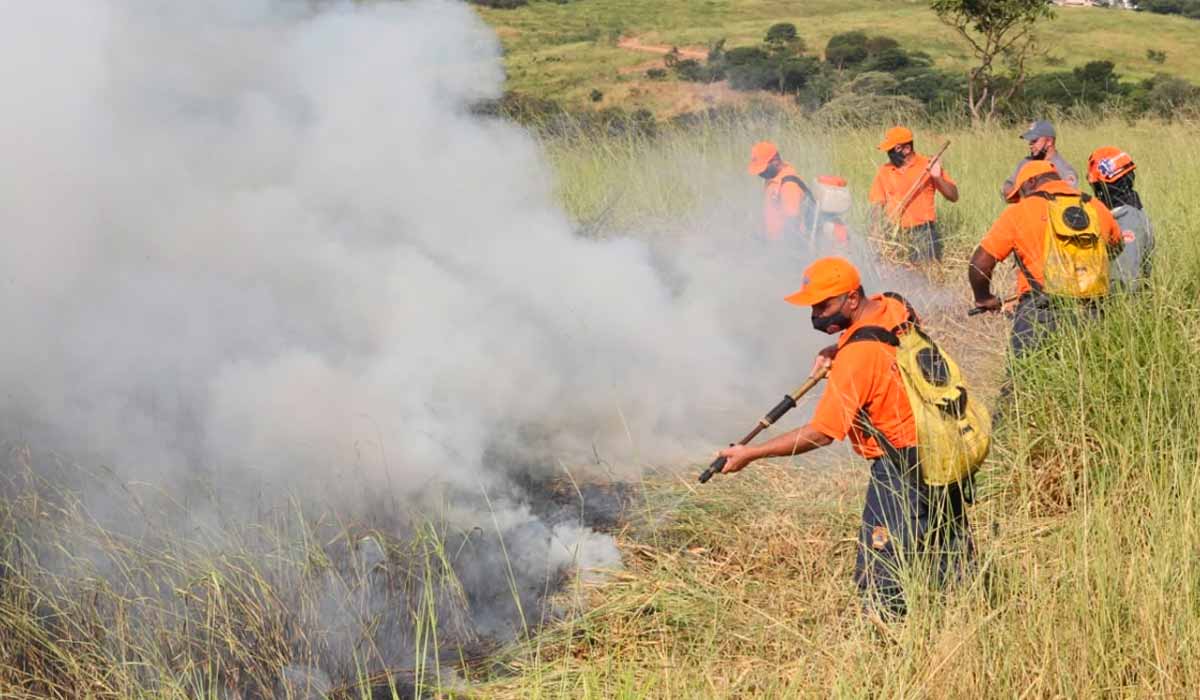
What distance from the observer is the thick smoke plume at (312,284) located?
566 centimetres

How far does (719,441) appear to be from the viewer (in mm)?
7035

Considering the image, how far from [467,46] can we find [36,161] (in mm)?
2478

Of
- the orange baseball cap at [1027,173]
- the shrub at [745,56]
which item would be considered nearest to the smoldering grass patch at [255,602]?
the orange baseball cap at [1027,173]

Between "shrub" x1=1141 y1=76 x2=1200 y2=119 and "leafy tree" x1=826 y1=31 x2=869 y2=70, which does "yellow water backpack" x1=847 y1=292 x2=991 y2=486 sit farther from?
"leafy tree" x1=826 y1=31 x2=869 y2=70

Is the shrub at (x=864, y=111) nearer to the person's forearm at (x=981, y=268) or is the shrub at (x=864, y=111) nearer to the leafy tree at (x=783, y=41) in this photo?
the person's forearm at (x=981, y=268)

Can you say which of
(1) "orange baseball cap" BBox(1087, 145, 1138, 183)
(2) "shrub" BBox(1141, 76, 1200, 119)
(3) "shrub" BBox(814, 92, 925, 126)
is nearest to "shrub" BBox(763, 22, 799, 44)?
(2) "shrub" BBox(1141, 76, 1200, 119)

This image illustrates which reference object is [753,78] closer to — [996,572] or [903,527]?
[903,527]

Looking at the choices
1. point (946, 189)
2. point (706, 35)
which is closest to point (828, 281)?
point (946, 189)

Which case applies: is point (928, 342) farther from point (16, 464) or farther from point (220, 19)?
point (220, 19)

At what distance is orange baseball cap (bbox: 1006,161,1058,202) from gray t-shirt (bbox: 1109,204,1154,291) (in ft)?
1.49

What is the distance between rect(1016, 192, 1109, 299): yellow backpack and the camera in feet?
18.3

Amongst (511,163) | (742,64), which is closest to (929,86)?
(742,64)

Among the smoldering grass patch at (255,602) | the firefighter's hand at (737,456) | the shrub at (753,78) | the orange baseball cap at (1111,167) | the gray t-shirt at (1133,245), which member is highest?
the orange baseball cap at (1111,167)

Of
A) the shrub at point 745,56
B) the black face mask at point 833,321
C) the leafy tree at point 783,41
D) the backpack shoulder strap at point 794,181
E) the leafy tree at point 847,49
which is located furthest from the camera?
the leafy tree at point 847,49
